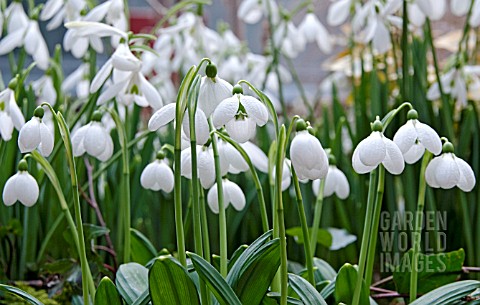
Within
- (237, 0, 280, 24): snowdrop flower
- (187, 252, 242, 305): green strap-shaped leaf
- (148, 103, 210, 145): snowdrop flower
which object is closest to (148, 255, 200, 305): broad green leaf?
(187, 252, 242, 305): green strap-shaped leaf

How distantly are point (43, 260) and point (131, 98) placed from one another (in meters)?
0.40

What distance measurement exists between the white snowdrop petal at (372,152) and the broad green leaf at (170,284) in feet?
0.76

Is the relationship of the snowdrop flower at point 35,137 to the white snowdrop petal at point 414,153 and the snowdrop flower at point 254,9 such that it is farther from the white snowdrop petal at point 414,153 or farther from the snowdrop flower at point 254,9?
the snowdrop flower at point 254,9

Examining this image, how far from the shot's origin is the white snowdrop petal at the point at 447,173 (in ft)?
2.55

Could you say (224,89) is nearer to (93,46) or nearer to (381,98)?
(93,46)

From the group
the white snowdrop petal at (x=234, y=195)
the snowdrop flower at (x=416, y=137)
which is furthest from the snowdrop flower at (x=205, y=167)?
the snowdrop flower at (x=416, y=137)

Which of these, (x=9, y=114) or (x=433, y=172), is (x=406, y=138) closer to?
(x=433, y=172)

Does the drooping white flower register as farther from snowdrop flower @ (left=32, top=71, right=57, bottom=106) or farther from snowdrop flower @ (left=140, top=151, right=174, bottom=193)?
snowdrop flower @ (left=32, top=71, right=57, bottom=106)

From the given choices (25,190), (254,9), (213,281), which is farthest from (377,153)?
(254,9)

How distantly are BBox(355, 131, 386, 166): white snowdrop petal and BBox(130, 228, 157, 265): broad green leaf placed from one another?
45cm

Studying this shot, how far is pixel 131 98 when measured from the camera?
3.34ft

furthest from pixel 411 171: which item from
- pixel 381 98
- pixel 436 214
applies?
pixel 381 98

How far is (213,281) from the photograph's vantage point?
0.71 m

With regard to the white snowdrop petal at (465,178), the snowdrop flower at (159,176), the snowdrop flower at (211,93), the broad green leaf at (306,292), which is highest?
the snowdrop flower at (211,93)
